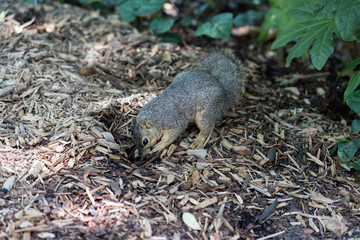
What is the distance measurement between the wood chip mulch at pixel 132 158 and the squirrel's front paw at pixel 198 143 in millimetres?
93


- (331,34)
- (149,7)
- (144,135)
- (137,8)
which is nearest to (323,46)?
(331,34)

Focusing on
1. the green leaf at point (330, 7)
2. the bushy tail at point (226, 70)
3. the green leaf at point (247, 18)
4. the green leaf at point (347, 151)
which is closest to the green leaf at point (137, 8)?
the bushy tail at point (226, 70)

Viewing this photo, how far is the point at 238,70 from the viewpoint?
16.3ft

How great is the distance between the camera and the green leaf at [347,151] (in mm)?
4043

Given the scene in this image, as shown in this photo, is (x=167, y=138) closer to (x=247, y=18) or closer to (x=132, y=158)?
(x=132, y=158)

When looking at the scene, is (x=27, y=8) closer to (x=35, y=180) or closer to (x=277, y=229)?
(x=35, y=180)

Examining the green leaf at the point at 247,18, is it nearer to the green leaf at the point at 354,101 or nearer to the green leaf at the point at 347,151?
the green leaf at the point at 354,101

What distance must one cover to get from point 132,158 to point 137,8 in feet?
9.27

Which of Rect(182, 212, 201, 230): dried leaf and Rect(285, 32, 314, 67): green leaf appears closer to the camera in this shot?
Rect(182, 212, 201, 230): dried leaf

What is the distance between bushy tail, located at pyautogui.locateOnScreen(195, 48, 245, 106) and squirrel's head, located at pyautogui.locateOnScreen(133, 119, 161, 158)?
1075 millimetres

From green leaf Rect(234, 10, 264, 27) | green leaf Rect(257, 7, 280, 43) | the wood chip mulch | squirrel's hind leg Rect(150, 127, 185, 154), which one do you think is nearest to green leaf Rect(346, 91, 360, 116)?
the wood chip mulch

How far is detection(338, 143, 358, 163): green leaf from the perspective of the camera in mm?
4043

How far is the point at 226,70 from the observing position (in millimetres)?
4941

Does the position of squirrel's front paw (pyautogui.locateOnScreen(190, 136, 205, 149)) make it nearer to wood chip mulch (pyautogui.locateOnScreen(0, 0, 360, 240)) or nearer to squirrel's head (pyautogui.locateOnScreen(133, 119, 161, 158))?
wood chip mulch (pyautogui.locateOnScreen(0, 0, 360, 240))
